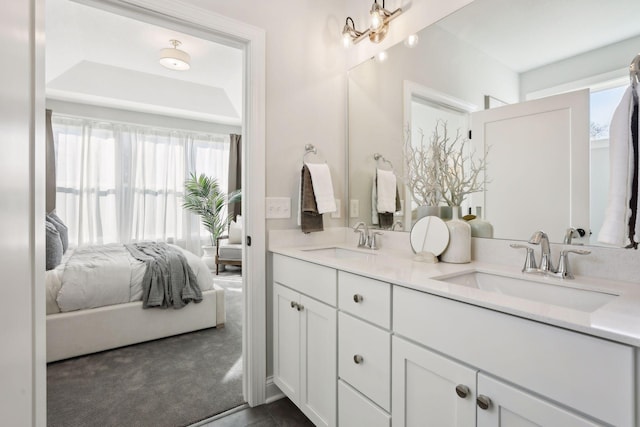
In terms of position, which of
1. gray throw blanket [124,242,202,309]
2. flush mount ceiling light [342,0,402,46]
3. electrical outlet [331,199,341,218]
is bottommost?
gray throw blanket [124,242,202,309]

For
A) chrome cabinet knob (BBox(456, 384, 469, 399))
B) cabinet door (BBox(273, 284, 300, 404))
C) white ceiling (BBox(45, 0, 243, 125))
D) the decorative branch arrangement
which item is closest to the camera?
chrome cabinet knob (BBox(456, 384, 469, 399))

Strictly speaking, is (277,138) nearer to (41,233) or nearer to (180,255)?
(41,233)

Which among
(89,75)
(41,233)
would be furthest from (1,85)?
(89,75)

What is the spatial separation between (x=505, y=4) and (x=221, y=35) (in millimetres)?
1308

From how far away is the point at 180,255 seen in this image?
276 cm

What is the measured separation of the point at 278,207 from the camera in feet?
5.88

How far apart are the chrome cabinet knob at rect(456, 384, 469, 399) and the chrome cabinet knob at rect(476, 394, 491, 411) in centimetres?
3

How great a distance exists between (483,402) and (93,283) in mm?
2538

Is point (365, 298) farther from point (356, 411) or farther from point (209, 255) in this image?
point (209, 255)

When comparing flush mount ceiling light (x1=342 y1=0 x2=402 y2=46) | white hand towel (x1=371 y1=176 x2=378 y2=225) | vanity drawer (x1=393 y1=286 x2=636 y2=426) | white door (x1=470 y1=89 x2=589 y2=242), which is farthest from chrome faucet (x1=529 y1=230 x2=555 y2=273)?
flush mount ceiling light (x1=342 y1=0 x2=402 y2=46)

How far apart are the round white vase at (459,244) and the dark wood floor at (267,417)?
1.04 m

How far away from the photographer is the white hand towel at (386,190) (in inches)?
71.9

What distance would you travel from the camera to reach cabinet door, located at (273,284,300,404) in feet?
5.00

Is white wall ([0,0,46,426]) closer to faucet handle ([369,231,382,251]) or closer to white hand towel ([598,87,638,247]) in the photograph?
white hand towel ([598,87,638,247])
